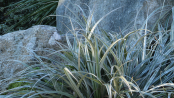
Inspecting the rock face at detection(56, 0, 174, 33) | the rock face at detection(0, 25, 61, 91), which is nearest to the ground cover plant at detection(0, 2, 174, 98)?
the rock face at detection(56, 0, 174, 33)

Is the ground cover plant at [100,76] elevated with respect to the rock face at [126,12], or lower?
lower

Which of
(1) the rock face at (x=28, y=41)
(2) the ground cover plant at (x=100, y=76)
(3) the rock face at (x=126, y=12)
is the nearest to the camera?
(2) the ground cover plant at (x=100, y=76)

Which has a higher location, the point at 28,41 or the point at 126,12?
the point at 126,12

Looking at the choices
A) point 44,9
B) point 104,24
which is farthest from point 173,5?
point 44,9

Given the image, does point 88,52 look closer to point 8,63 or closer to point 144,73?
point 144,73

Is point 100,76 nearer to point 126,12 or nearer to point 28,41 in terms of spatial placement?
point 126,12

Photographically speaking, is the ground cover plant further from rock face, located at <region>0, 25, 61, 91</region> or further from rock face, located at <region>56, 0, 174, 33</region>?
rock face, located at <region>0, 25, 61, 91</region>

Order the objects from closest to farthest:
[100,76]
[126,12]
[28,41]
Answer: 1. [100,76]
2. [126,12]
3. [28,41]

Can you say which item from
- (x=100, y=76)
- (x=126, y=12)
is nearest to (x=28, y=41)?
(x=126, y=12)

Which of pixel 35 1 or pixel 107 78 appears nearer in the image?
pixel 107 78

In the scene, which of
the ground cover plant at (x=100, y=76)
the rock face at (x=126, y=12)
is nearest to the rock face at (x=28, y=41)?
the rock face at (x=126, y=12)

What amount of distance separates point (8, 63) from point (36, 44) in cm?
42

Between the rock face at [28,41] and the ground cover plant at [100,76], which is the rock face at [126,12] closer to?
the rock face at [28,41]

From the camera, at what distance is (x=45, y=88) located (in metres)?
1.63
